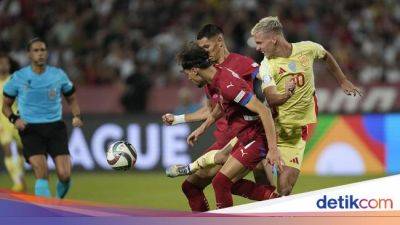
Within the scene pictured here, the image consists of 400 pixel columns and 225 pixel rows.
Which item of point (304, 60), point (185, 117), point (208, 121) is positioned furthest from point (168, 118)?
point (304, 60)

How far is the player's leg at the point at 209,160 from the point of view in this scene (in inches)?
432

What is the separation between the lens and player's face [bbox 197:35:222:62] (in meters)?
11.3

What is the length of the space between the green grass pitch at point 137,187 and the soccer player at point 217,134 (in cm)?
242

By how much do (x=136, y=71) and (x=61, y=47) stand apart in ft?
7.24

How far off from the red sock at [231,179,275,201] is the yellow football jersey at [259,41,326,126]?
78 centimetres

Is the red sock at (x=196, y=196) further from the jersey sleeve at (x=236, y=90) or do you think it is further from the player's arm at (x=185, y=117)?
the jersey sleeve at (x=236, y=90)

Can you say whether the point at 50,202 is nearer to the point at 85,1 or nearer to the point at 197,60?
the point at 197,60

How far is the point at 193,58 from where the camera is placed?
10.2m

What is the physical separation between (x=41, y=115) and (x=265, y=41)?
3.91m

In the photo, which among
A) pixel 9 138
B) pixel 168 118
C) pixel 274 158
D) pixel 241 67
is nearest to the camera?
pixel 274 158

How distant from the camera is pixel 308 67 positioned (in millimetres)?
11172

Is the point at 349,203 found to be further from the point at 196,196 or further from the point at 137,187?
the point at 137,187

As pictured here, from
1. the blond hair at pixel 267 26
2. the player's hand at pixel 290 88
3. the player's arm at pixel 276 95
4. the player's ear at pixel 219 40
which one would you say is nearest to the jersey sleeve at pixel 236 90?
the player's arm at pixel 276 95

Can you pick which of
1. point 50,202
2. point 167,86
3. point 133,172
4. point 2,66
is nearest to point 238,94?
point 50,202
